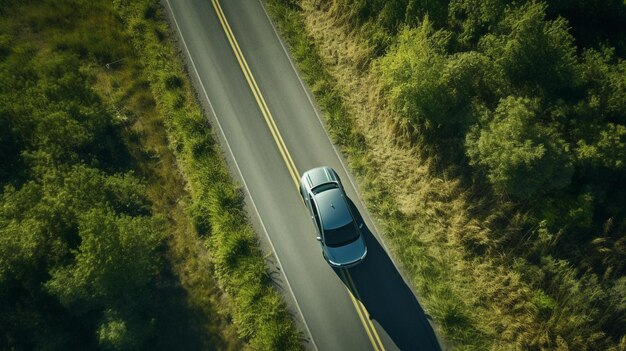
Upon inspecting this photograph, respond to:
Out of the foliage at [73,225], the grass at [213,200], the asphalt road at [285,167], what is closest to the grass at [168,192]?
the foliage at [73,225]

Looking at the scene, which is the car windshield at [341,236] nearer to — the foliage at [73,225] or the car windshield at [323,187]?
the car windshield at [323,187]

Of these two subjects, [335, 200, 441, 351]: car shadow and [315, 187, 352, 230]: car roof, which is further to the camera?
[315, 187, 352, 230]: car roof

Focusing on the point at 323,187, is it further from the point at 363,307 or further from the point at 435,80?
the point at 435,80

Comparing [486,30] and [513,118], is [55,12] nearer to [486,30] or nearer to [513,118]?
[486,30]

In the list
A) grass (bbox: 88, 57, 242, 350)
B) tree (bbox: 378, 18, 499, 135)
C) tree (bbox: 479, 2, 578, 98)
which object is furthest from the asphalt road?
tree (bbox: 479, 2, 578, 98)

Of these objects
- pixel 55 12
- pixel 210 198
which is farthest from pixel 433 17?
pixel 55 12

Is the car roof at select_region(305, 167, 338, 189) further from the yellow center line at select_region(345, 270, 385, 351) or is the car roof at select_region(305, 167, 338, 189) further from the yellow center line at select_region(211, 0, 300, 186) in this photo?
the yellow center line at select_region(345, 270, 385, 351)
